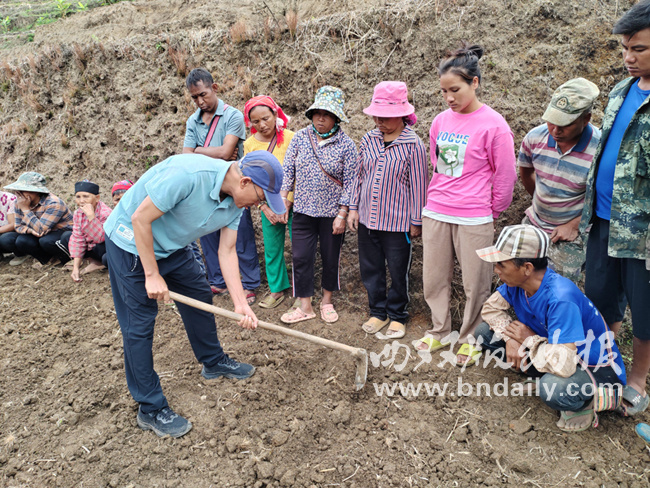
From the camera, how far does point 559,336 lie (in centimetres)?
248

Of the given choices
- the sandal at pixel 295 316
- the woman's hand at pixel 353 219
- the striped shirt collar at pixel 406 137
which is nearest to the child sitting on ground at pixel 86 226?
the sandal at pixel 295 316

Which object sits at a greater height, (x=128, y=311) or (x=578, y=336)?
(x=128, y=311)

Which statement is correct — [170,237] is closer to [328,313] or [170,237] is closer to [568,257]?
[328,313]

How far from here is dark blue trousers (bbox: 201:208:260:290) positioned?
428 cm

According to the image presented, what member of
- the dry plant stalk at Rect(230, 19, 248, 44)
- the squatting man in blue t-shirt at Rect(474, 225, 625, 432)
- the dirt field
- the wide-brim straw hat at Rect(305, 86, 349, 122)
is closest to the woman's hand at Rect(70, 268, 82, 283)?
the dirt field

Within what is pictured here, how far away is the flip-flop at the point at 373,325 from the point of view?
3.81 metres

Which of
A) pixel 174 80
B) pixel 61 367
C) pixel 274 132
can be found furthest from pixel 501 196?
pixel 174 80

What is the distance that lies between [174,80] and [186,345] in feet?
13.2

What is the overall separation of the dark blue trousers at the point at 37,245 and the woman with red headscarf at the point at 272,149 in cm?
286

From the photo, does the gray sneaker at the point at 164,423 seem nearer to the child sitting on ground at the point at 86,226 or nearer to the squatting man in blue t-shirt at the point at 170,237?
the squatting man in blue t-shirt at the point at 170,237

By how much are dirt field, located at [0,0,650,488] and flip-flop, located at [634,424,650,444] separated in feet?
0.15

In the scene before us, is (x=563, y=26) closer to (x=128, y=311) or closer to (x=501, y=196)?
(x=501, y=196)

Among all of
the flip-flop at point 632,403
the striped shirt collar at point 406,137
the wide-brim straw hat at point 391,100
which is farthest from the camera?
the striped shirt collar at point 406,137

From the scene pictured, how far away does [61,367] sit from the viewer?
11.8 ft
